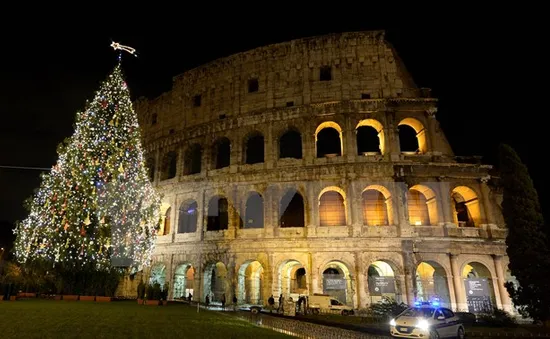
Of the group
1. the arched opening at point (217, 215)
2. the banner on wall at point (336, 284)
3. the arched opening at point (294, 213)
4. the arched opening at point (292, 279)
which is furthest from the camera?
the arched opening at point (217, 215)

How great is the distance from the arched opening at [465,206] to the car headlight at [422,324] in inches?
511

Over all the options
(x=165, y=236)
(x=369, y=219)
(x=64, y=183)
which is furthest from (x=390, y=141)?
(x=64, y=183)

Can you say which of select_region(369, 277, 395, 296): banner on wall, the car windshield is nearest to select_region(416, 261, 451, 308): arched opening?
select_region(369, 277, 395, 296): banner on wall

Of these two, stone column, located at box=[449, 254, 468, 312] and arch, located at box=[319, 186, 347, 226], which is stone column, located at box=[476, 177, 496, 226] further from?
arch, located at box=[319, 186, 347, 226]

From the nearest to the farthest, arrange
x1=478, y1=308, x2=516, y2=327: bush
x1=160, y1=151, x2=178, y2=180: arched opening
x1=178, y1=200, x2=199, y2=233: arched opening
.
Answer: x1=478, y1=308, x2=516, y2=327: bush < x1=178, y1=200, x2=199, y2=233: arched opening < x1=160, y1=151, x2=178, y2=180: arched opening

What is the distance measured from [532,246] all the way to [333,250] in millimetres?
9676

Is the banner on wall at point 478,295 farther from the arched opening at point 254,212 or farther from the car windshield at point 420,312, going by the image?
the arched opening at point 254,212

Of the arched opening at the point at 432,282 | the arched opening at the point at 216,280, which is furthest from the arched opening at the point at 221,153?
the arched opening at the point at 432,282

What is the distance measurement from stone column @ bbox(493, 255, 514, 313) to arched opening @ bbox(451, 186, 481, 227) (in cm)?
239

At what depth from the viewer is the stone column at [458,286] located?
19891mm

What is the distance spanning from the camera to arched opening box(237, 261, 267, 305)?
23.2 meters

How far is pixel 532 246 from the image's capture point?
16125 mm

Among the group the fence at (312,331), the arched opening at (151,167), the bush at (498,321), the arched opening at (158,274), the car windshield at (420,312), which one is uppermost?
the arched opening at (151,167)

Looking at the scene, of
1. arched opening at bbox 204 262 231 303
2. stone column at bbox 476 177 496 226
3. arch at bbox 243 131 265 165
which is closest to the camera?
stone column at bbox 476 177 496 226
